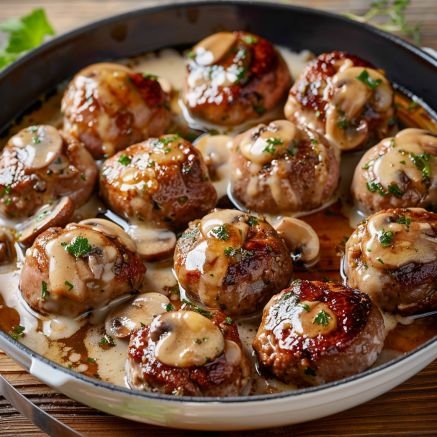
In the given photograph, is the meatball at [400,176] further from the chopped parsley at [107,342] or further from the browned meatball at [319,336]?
the chopped parsley at [107,342]

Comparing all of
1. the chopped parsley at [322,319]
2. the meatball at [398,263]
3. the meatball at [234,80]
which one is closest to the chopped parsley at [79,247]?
the chopped parsley at [322,319]

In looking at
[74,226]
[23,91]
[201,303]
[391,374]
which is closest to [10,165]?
[74,226]

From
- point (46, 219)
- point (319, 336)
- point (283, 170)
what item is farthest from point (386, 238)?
point (46, 219)

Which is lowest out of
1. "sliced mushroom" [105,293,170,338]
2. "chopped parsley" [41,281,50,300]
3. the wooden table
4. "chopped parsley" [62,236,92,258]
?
the wooden table

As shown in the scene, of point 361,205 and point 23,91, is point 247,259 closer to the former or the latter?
point 361,205

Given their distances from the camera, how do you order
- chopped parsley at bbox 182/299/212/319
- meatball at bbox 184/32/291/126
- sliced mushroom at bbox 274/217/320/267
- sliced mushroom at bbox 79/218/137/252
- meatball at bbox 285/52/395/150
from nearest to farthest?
chopped parsley at bbox 182/299/212/319
sliced mushroom at bbox 79/218/137/252
sliced mushroom at bbox 274/217/320/267
meatball at bbox 285/52/395/150
meatball at bbox 184/32/291/126

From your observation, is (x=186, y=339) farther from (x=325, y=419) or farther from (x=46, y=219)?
(x=46, y=219)

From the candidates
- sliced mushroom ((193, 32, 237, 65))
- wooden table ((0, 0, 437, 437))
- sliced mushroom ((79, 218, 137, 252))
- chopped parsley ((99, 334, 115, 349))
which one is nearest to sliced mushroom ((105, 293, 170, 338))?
chopped parsley ((99, 334, 115, 349))

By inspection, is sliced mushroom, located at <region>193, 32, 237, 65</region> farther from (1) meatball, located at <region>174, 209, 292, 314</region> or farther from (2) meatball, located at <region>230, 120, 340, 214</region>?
(1) meatball, located at <region>174, 209, 292, 314</region>
